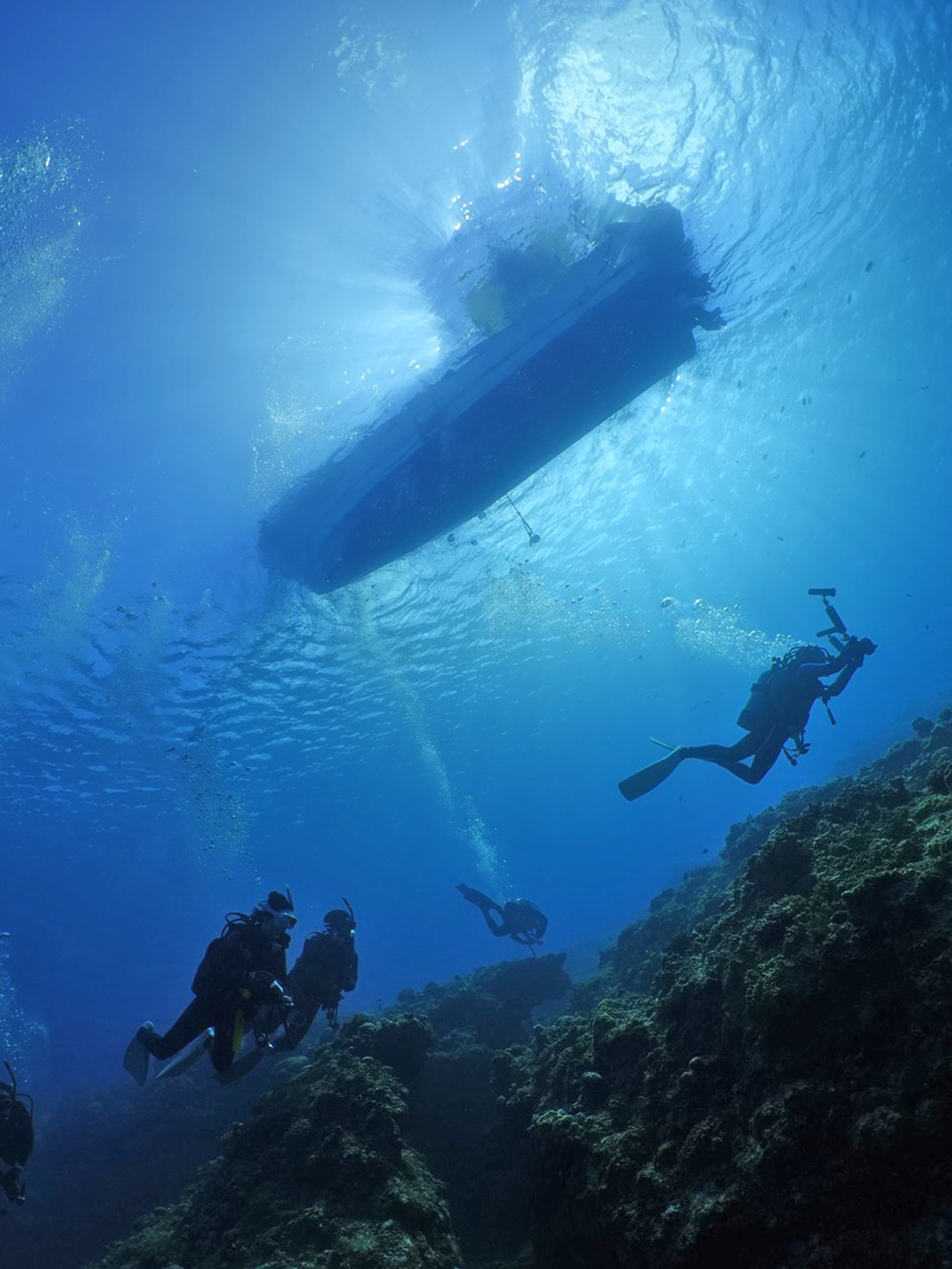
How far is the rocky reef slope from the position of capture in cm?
216

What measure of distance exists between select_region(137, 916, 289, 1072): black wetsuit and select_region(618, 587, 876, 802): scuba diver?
19.3 feet

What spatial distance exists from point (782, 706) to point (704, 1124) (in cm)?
835

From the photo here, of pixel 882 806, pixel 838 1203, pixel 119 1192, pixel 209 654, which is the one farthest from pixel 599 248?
pixel 119 1192

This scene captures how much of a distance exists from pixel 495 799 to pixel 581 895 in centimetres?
7666

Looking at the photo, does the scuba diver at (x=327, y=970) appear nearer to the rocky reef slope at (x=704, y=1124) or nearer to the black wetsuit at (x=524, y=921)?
the rocky reef slope at (x=704, y=1124)

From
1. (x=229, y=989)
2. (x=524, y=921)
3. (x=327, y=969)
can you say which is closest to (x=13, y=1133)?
(x=229, y=989)

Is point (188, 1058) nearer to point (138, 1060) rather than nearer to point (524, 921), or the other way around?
point (138, 1060)

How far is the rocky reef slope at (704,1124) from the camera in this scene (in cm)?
216

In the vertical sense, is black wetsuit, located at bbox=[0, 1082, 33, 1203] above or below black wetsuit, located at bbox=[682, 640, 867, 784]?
below

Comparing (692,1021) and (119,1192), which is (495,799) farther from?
(692,1021)

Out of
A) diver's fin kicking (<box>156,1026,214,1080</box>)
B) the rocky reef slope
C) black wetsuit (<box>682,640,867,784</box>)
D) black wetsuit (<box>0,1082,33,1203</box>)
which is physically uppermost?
black wetsuit (<box>682,640,867,784</box>)

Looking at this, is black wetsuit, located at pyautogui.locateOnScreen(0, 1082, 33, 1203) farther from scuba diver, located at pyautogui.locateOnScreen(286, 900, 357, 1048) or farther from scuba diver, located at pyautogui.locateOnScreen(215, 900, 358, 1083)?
scuba diver, located at pyautogui.locateOnScreen(286, 900, 357, 1048)

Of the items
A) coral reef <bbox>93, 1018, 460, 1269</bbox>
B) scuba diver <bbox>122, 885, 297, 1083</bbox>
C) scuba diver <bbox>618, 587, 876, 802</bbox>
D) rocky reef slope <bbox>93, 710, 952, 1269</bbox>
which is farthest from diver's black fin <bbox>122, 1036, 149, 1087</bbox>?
scuba diver <bbox>618, 587, 876, 802</bbox>

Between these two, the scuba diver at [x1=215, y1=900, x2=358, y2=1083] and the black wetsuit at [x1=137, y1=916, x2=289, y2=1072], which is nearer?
the black wetsuit at [x1=137, y1=916, x2=289, y2=1072]
